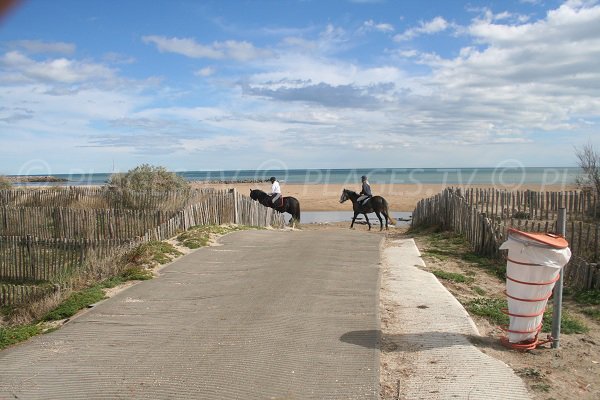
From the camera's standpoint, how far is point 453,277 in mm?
10000

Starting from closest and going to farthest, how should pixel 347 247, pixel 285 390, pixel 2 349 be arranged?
pixel 285 390, pixel 2 349, pixel 347 247

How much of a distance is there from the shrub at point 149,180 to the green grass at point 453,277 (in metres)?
17.8

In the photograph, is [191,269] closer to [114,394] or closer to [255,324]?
[255,324]

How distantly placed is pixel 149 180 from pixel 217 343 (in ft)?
71.1

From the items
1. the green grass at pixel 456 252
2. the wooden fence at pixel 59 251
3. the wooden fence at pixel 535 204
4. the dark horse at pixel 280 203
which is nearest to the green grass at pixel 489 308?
the green grass at pixel 456 252

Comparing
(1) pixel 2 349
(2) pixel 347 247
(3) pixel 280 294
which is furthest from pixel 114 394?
(2) pixel 347 247

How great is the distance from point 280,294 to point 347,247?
4.61 metres

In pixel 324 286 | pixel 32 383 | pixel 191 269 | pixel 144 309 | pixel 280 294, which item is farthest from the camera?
pixel 191 269

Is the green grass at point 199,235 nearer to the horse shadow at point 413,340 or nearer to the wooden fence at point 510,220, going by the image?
the wooden fence at point 510,220

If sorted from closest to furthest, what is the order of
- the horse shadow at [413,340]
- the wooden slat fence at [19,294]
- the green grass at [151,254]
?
the horse shadow at [413,340], the green grass at [151,254], the wooden slat fence at [19,294]

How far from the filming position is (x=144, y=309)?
746 centimetres

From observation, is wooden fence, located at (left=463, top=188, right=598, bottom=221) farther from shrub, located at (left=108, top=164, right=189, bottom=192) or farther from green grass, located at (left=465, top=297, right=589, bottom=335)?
shrub, located at (left=108, top=164, right=189, bottom=192)

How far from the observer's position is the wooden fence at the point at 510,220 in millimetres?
9633

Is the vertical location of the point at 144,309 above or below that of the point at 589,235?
below
